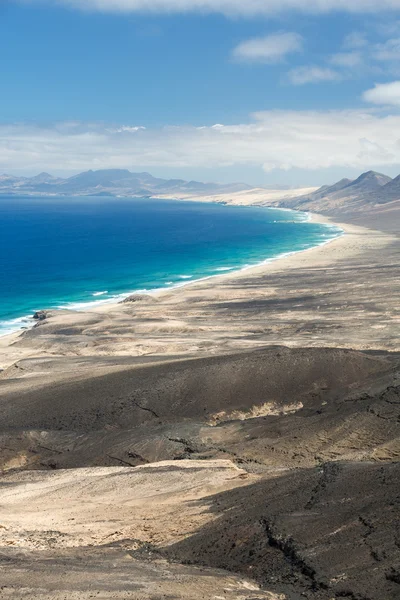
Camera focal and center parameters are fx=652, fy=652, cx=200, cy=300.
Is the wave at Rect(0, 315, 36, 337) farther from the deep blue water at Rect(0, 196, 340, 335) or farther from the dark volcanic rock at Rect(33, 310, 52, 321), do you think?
the dark volcanic rock at Rect(33, 310, 52, 321)

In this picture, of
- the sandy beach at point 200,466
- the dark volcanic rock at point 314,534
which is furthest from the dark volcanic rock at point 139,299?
the dark volcanic rock at point 314,534

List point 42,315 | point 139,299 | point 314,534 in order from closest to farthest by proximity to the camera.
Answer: point 314,534
point 42,315
point 139,299

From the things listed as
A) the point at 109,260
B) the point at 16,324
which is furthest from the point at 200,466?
the point at 109,260

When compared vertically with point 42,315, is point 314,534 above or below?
below

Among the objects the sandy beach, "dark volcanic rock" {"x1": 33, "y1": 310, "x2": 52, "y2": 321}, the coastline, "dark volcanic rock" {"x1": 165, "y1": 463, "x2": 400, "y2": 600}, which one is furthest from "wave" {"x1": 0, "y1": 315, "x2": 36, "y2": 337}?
"dark volcanic rock" {"x1": 165, "y1": 463, "x2": 400, "y2": 600}

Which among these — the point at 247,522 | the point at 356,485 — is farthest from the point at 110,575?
the point at 356,485

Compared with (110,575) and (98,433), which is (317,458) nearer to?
(98,433)

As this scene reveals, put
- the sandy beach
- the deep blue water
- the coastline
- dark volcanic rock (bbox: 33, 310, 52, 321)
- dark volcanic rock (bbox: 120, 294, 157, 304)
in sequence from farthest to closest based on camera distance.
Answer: the deep blue water → dark volcanic rock (bbox: 120, 294, 157, 304) → dark volcanic rock (bbox: 33, 310, 52, 321) → the coastline → the sandy beach

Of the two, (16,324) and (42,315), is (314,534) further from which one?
(16,324)

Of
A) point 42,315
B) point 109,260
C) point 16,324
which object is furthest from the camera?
point 109,260

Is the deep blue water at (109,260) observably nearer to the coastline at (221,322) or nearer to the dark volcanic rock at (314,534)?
the coastline at (221,322)

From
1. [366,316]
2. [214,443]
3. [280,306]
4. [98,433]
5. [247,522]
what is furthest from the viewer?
[280,306]
